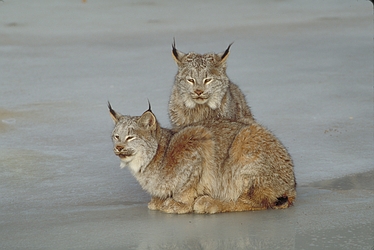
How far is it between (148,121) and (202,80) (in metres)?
1.41

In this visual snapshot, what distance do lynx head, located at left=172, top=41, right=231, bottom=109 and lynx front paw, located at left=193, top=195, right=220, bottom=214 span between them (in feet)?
5.53

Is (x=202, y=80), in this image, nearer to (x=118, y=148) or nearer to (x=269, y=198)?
(x=118, y=148)

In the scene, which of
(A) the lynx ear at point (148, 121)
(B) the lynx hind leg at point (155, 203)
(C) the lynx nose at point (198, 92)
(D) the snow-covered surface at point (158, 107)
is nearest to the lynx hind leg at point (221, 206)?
(D) the snow-covered surface at point (158, 107)

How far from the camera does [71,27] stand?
15203 mm

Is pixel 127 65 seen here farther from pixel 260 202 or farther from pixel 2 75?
pixel 260 202

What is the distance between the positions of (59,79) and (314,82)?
4030 millimetres

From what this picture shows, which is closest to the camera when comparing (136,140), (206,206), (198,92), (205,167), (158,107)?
(206,206)

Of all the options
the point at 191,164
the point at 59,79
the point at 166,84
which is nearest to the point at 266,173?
the point at 191,164

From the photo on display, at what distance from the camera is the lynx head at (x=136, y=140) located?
649cm

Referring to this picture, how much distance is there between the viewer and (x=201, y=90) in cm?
780

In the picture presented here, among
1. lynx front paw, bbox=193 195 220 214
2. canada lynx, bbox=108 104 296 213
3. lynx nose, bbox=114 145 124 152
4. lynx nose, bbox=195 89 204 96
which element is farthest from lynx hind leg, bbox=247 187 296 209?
lynx nose, bbox=195 89 204 96

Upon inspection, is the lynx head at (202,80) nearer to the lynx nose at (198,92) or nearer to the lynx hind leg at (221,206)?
the lynx nose at (198,92)

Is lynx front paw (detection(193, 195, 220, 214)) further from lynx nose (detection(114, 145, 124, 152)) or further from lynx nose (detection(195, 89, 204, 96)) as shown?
lynx nose (detection(195, 89, 204, 96))

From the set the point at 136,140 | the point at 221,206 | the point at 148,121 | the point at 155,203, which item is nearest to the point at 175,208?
the point at 155,203
